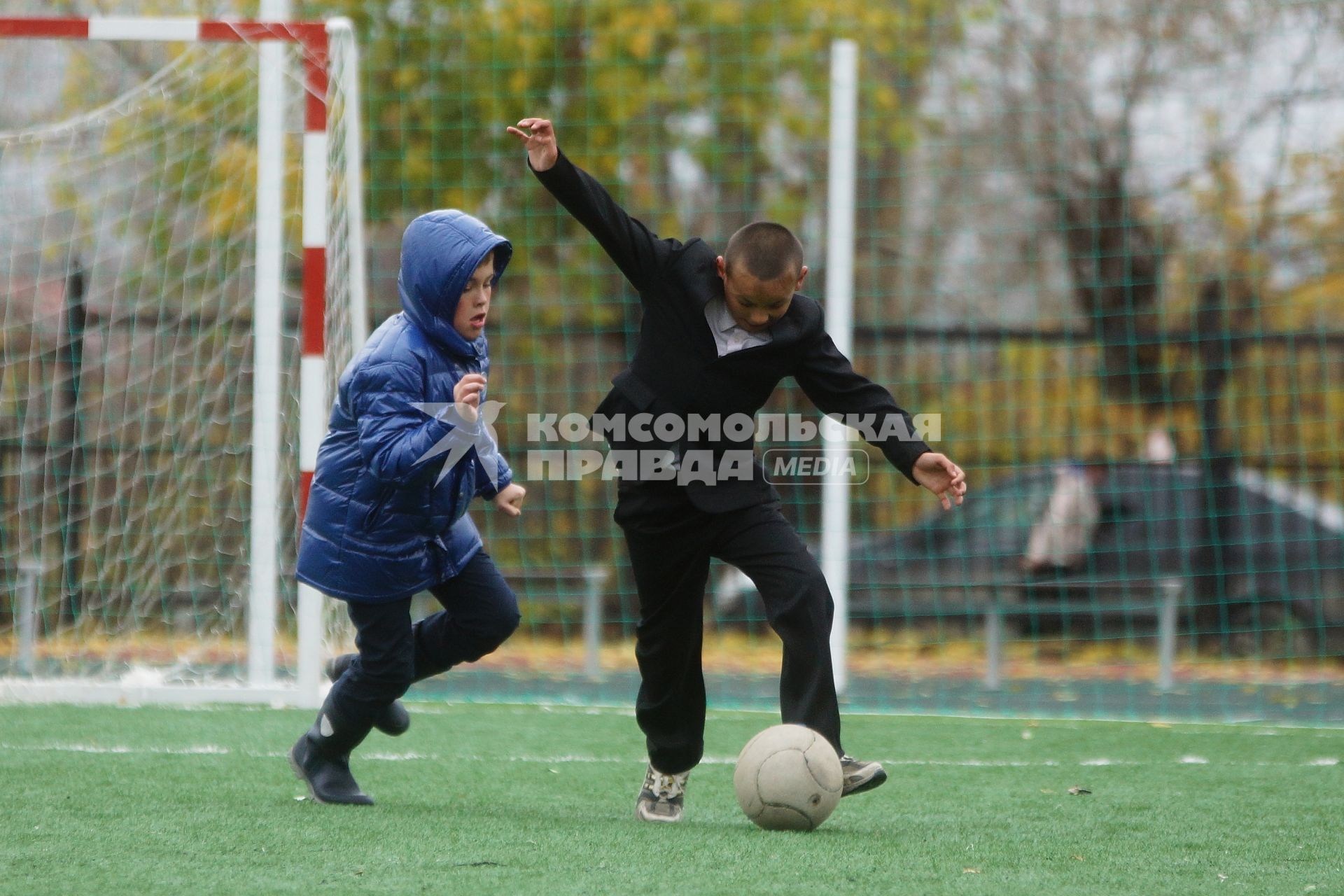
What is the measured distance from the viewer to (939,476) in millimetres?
3836

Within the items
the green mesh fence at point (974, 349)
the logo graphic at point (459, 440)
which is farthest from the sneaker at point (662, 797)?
the green mesh fence at point (974, 349)

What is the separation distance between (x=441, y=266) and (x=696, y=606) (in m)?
1.11

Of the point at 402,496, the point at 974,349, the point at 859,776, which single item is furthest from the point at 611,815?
the point at 974,349

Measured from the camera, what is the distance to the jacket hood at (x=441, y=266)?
12.7ft

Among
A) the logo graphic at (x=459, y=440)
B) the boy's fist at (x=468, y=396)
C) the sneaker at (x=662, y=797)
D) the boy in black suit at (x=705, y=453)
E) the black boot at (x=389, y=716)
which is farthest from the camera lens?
the black boot at (x=389, y=716)

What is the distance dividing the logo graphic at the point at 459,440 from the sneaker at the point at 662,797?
0.90 metres

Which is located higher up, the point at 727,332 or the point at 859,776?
the point at 727,332

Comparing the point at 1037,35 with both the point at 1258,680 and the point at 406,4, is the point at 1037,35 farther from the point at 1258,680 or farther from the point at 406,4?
the point at 1258,680

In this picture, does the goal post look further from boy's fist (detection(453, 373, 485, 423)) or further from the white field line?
boy's fist (detection(453, 373, 485, 423))

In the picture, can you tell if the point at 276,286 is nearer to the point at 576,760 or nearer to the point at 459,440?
the point at 576,760

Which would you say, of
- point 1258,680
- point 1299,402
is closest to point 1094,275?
point 1299,402

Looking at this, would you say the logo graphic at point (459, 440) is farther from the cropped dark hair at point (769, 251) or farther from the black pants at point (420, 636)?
the cropped dark hair at point (769, 251)

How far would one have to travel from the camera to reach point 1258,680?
8.27m

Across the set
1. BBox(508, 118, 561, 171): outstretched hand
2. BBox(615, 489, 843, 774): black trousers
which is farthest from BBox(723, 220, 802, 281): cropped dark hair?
BBox(615, 489, 843, 774): black trousers
